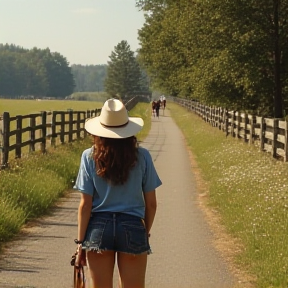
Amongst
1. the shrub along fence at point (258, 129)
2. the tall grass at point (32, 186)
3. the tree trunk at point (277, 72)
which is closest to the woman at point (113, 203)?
the tall grass at point (32, 186)

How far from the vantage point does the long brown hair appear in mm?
4645

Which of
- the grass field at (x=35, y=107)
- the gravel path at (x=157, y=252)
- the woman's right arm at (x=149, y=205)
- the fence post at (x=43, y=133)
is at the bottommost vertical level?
the grass field at (x=35, y=107)

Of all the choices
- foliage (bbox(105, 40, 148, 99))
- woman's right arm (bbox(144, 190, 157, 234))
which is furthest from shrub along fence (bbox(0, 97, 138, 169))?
foliage (bbox(105, 40, 148, 99))

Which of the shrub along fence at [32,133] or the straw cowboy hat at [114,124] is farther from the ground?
the straw cowboy hat at [114,124]

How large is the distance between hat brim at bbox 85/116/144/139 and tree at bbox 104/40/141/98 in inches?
5719

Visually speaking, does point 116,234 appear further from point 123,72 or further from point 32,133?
point 123,72

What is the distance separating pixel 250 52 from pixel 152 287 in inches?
938

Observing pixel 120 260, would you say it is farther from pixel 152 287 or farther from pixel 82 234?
pixel 152 287

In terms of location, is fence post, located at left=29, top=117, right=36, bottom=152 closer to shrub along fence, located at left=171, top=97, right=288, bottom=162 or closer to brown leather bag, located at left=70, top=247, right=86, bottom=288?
shrub along fence, located at left=171, top=97, right=288, bottom=162

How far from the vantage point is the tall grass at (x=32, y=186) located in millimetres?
10211

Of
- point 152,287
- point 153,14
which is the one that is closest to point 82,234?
point 152,287

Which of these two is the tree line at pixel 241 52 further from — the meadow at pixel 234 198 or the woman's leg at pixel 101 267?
the woman's leg at pixel 101 267

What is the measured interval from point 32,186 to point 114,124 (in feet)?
26.8

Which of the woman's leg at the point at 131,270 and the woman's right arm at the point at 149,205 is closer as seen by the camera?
the woman's leg at the point at 131,270
